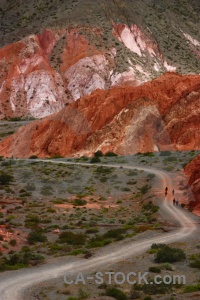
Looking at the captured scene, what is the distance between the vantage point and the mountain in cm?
11469

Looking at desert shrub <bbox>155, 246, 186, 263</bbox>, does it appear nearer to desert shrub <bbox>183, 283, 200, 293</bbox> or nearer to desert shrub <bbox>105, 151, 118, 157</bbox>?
desert shrub <bbox>183, 283, 200, 293</bbox>

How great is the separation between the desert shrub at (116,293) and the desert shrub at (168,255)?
513 centimetres

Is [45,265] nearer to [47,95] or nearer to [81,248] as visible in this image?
[81,248]

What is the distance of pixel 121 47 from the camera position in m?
125

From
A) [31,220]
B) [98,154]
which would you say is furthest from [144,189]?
[98,154]

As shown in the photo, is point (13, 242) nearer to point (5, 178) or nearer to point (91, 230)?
point (91, 230)

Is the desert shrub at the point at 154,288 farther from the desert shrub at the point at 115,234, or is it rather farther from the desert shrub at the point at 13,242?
the desert shrub at the point at 13,242

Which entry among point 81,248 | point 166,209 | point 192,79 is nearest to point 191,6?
point 192,79

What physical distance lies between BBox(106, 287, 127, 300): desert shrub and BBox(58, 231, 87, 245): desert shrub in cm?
1193

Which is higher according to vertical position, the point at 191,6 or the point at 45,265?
the point at 45,265

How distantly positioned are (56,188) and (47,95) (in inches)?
2588

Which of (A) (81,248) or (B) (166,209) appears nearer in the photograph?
(A) (81,248)

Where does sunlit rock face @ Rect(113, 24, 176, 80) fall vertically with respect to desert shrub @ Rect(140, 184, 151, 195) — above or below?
below

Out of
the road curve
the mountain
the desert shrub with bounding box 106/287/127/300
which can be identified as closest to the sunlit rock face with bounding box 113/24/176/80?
the mountain
